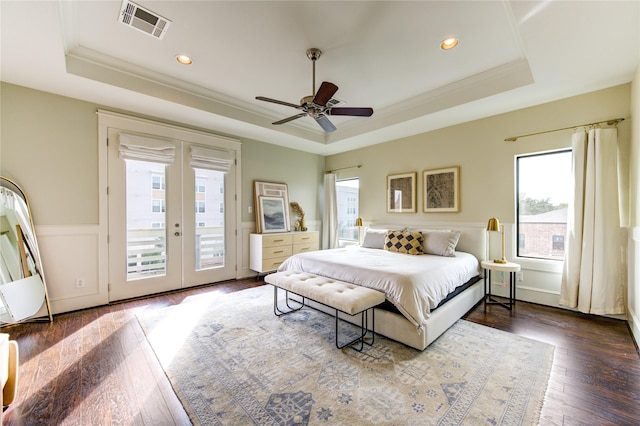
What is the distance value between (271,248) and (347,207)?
6.97ft

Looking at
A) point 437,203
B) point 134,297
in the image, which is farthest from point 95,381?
point 437,203

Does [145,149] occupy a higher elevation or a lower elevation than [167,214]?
higher

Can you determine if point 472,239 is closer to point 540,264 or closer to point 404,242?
point 540,264

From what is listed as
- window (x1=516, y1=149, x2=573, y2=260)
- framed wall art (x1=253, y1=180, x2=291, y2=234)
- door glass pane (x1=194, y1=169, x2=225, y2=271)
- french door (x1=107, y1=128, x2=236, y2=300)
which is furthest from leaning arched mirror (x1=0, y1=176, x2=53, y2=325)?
window (x1=516, y1=149, x2=573, y2=260)

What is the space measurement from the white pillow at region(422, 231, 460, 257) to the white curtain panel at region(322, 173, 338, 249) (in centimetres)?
250

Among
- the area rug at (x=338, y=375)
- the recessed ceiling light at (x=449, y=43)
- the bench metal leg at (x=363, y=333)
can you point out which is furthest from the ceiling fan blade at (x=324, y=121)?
the area rug at (x=338, y=375)

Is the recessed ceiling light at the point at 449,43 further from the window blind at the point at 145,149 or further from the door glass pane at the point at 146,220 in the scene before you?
the door glass pane at the point at 146,220

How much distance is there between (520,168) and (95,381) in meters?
5.16

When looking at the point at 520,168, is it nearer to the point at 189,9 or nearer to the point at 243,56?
the point at 243,56

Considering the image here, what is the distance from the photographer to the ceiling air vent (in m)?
2.19

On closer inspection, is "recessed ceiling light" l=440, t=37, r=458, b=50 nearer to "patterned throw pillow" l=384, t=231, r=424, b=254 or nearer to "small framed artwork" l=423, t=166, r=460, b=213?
"small framed artwork" l=423, t=166, r=460, b=213

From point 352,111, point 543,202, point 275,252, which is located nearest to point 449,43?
point 352,111

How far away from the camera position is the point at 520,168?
3.73 meters

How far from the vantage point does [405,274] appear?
97.3 inches
